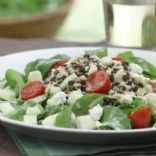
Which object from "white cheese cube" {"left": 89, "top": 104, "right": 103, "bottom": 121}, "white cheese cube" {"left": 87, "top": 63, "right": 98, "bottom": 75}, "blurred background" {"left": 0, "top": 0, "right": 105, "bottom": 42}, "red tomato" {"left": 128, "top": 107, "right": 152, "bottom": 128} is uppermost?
"white cheese cube" {"left": 87, "top": 63, "right": 98, "bottom": 75}

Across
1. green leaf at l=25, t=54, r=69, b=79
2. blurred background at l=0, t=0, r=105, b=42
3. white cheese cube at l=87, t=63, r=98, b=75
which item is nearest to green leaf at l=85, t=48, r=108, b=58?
green leaf at l=25, t=54, r=69, b=79

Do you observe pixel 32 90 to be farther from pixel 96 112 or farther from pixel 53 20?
pixel 53 20

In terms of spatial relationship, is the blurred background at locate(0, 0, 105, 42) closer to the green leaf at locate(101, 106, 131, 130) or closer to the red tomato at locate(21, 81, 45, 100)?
the red tomato at locate(21, 81, 45, 100)

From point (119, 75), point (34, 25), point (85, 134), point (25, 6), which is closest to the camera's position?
point (85, 134)

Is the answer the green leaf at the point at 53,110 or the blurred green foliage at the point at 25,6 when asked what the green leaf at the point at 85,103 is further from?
the blurred green foliage at the point at 25,6

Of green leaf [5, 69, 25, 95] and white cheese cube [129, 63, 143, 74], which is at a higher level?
white cheese cube [129, 63, 143, 74]

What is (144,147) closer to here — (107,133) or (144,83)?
(107,133)

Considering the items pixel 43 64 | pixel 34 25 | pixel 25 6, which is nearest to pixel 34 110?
pixel 43 64
